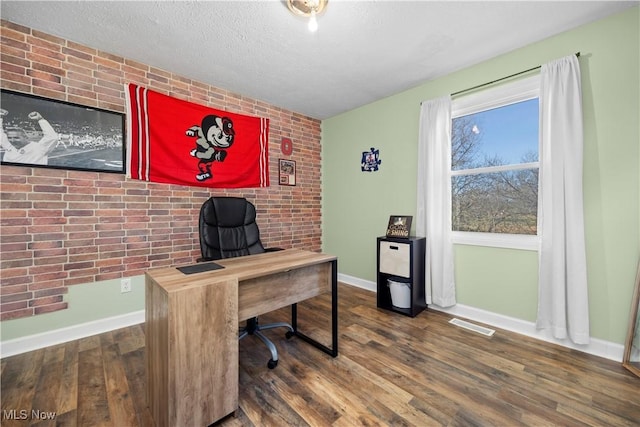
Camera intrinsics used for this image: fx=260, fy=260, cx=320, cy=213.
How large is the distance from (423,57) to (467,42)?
344mm

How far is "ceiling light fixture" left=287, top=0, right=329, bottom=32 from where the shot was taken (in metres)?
1.66

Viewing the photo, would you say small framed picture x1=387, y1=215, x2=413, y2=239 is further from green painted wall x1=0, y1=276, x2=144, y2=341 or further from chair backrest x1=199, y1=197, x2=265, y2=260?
green painted wall x1=0, y1=276, x2=144, y2=341

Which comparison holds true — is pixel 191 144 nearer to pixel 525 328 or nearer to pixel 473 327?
pixel 473 327

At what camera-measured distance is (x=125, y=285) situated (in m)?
2.37

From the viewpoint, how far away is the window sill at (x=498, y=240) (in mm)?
2201

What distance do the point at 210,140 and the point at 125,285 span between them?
1626 mm

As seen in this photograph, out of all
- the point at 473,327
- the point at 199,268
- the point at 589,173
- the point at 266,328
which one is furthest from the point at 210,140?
the point at 589,173

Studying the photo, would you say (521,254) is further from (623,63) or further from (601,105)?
(623,63)

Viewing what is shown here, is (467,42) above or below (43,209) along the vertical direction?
above

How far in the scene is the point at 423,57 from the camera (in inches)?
91.2

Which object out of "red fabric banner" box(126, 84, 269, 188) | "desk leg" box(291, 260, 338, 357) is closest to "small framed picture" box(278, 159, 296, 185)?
"red fabric banner" box(126, 84, 269, 188)

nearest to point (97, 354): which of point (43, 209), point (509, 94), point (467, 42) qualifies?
point (43, 209)

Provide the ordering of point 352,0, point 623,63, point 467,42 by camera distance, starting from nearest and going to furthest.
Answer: point 352,0, point 623,63, point 467,42

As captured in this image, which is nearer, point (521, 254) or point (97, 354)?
point (97, 354)
